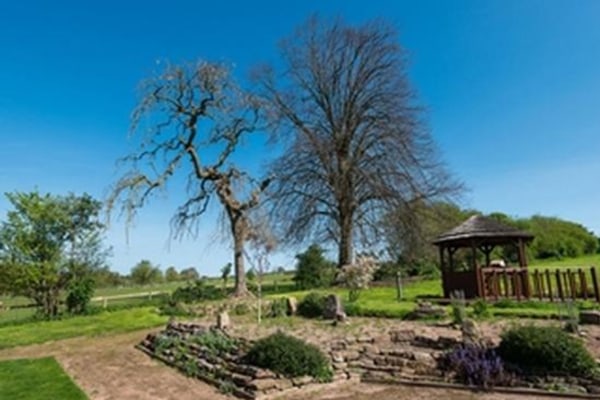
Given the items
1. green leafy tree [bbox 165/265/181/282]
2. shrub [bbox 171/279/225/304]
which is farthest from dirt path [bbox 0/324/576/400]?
green leafy tree [bbox 165/265/181/282]

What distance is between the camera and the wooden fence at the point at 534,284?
11.6 m

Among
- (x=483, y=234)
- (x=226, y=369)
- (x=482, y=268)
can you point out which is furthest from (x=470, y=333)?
(x=483, y=234)

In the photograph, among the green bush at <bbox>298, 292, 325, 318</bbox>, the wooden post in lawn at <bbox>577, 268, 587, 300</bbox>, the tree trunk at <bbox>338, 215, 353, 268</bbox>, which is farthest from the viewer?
the tree trunk at <bbox>338, 215, 353, 268</bbox>

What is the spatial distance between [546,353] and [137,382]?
6359mm

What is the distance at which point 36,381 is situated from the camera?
7.57m

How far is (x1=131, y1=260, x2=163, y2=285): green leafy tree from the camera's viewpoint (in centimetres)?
4594

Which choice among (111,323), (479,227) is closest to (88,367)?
(111,323)

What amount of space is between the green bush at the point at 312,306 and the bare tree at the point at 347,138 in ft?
25.3

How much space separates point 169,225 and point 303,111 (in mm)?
9022

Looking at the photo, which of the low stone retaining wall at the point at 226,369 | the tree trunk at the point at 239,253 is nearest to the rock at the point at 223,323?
the low stone retaining wall at the point at 226,369

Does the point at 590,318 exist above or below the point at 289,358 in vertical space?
above

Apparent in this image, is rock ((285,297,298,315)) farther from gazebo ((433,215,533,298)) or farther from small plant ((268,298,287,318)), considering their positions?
gazebo ((433,215,533,298))

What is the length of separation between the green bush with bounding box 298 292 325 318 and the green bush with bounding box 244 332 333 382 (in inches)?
197

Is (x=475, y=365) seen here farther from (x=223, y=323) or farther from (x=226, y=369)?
(x=223, y=323)
